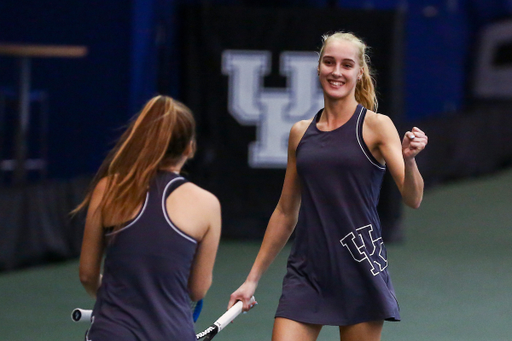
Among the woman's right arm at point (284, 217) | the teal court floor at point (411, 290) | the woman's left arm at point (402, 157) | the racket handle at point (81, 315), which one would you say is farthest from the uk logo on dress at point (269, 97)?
the racket handle at point (81, 315)

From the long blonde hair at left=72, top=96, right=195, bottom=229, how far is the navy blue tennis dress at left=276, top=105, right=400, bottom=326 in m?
0.68

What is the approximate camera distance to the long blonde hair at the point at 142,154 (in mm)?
2459

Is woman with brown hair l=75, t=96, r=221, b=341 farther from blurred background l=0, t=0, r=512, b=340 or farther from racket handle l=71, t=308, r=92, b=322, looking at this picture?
blurred background l=0, t=0, r=512, b=340

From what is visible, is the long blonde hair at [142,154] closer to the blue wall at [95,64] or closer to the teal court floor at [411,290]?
the teal court floor at [411,290]

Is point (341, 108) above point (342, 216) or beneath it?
above

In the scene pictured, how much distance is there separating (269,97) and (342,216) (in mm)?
5491

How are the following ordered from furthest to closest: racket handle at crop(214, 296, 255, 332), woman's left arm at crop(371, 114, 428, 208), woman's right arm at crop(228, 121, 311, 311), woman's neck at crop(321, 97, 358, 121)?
woman's right arm at crop(228, 121, 311, 311)
woman's neck at crop(321, 97, 358, 121)
racket handle at crop(214, 296, 255, 332)
woman's left arm at crop(371, 114, 428, 208)

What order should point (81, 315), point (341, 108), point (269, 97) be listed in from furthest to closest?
point (269, 97) → point (341, 108) → point (81, 315)

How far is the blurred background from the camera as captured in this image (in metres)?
6.86

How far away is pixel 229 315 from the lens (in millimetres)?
3023

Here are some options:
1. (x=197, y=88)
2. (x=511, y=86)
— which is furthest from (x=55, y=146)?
(x=511, y=86)

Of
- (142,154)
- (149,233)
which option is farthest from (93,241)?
(142,154)

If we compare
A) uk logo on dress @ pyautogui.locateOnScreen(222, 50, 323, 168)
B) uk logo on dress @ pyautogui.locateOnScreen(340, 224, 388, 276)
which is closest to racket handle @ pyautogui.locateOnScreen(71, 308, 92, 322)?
uk logo on dress @ pyautogui.locateOnScreen(340, 224, 388, 276)

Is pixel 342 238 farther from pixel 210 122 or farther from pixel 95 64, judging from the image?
pixel 95 64
